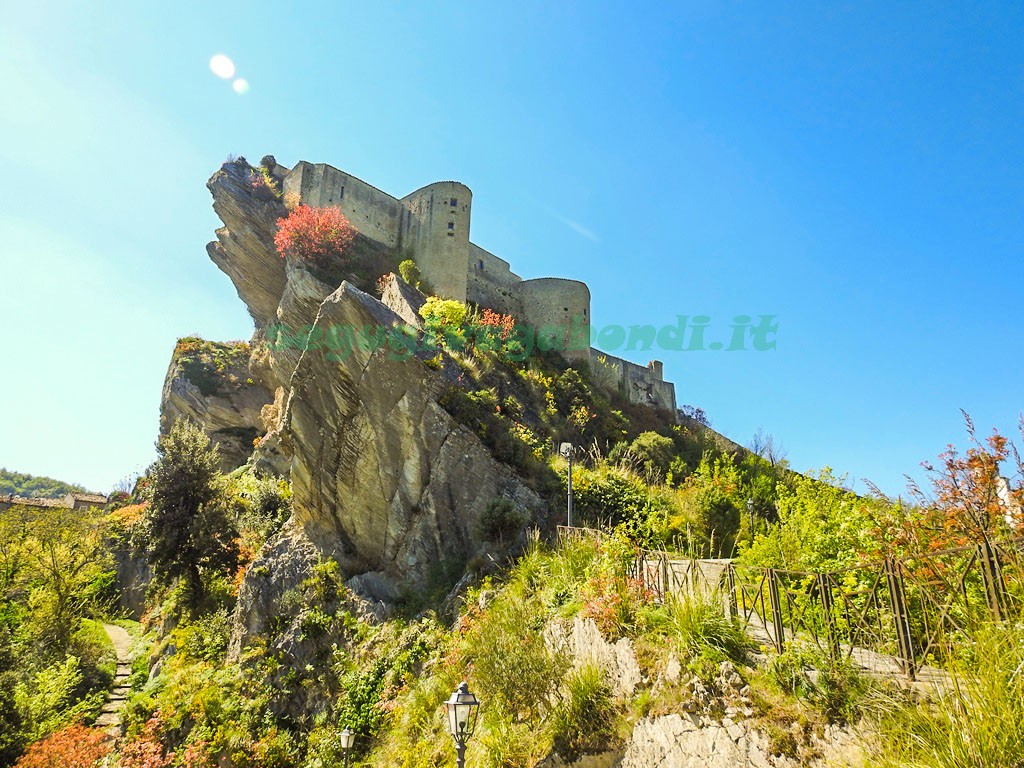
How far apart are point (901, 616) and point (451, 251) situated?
28415 mm

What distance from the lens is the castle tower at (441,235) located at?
30.0m

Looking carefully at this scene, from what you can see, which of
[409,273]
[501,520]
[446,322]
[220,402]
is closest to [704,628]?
[501,520]

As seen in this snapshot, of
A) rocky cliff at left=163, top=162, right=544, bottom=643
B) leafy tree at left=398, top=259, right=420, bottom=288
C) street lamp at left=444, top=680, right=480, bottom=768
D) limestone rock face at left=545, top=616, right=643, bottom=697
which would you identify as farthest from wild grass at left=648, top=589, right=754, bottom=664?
leafy tree at left=398, top=259, right=420, bottom=288

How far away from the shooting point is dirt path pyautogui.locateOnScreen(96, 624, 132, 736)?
55.7 feet

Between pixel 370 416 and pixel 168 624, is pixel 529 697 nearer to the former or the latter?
pixel 370 416

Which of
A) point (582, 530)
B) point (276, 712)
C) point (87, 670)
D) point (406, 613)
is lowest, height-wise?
point (87, 670)

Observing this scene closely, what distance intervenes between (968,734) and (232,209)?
33.1 metres

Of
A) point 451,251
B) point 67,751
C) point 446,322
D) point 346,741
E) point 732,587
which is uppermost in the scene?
point 451,251

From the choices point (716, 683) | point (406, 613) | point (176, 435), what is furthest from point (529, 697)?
point (176, 435)

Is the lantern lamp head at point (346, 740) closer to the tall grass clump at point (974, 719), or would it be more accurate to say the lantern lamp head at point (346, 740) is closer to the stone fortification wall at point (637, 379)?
the tall grass clump at point (974, 719)

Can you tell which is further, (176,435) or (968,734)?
(176,435)

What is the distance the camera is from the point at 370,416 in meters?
14.8

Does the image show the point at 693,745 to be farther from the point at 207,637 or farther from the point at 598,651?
the point at 207,637

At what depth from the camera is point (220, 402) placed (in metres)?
31.5
